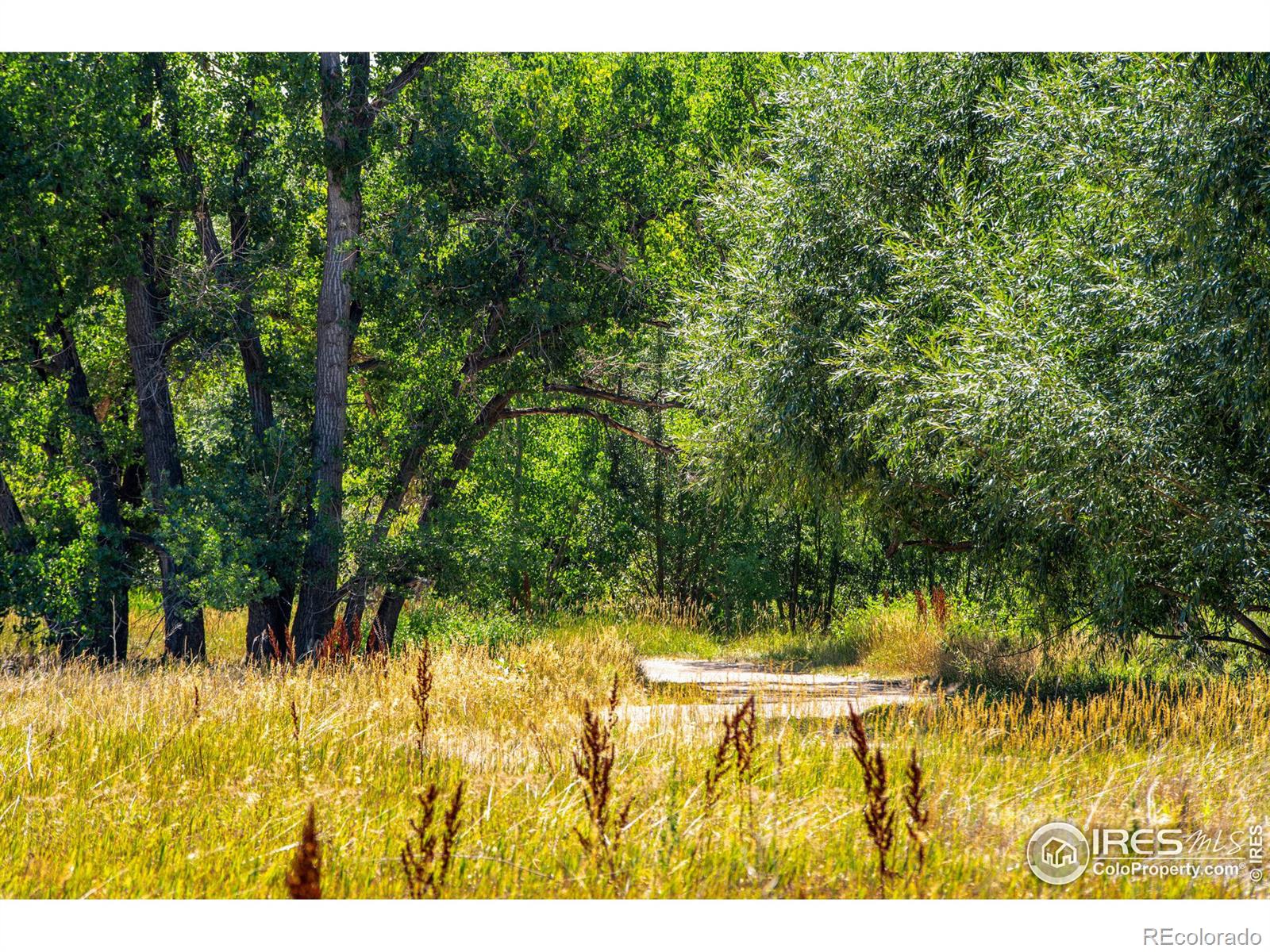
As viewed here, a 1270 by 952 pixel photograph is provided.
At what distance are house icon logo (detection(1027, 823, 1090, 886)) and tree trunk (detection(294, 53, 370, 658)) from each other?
9254mm

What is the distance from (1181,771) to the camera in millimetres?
6039

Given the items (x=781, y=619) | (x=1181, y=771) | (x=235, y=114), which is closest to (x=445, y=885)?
(x=1181, y=771)

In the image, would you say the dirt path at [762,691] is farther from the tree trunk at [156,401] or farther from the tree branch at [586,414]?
the tree trunk at [156,401]

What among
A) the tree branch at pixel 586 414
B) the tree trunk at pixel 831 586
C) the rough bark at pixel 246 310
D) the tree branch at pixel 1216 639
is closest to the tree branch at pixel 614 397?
the tree branch at pixel 586 414

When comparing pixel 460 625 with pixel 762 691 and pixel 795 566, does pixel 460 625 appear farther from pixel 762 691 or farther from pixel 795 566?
pixel 795 566

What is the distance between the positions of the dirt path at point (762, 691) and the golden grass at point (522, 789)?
0.34 meters

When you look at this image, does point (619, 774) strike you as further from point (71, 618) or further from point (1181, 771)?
point (71, 618)

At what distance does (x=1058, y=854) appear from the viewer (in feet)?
14.9

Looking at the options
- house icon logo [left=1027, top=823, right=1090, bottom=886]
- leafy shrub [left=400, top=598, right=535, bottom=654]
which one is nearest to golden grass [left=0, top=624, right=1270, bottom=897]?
house icon logo [left=1027, top=823, right=1090, bottom=886]

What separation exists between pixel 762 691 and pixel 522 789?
7.48 feet

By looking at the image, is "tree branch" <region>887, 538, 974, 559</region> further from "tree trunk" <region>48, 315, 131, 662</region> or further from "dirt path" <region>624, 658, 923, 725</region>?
"tree trunk" <region>48, 315, 131, 662</region>

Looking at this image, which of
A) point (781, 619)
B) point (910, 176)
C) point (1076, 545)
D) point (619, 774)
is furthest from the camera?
point (781, 619)

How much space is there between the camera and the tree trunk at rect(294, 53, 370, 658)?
1255 cm
